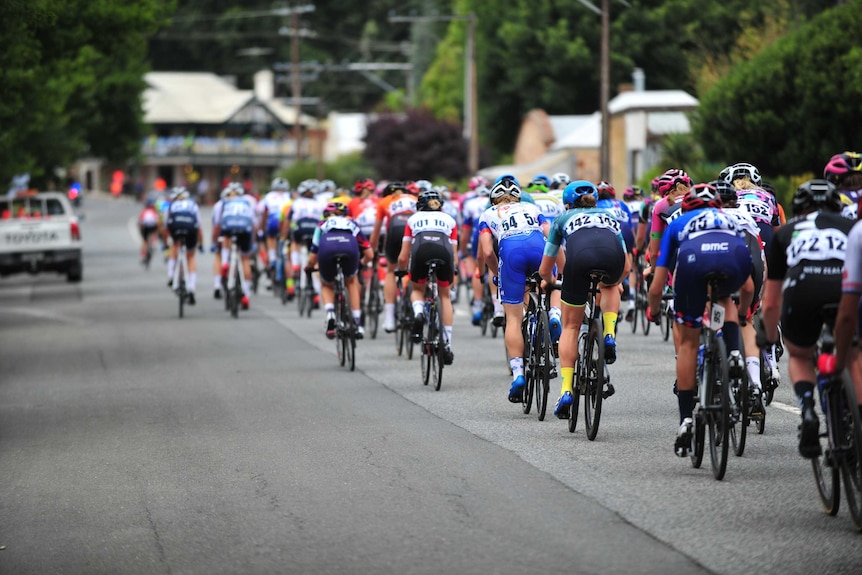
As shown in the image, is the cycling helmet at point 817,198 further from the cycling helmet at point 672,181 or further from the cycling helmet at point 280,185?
the cycling helmet at point 280,185

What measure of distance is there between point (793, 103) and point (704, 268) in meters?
23.4

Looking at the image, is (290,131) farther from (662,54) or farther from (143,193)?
(662,54)

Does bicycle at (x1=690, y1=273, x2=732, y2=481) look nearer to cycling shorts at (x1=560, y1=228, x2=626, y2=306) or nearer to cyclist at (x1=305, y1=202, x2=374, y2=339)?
cycling shorts at (x1=560, y1=228, x2=626, y2=306)

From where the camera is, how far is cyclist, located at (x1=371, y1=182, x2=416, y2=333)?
1884 cm

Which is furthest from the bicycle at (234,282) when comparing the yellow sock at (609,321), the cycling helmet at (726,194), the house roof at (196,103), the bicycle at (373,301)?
the house roof at (196,103)

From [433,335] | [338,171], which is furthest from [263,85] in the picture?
[433,335]

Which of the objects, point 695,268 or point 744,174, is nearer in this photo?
point 695,268

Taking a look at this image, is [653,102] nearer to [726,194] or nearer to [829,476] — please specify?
[726,194]

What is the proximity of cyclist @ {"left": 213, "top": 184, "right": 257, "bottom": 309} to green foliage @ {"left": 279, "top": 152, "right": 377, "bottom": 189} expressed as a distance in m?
45.7

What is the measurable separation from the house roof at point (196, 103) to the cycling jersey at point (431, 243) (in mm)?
102379

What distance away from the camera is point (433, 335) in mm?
15141

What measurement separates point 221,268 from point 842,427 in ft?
59.8

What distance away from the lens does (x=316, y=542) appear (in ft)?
26.8

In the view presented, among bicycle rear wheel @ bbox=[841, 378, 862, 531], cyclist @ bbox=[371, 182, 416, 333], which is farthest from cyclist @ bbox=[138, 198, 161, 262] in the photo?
bicycle rear wheel @ bbox=[841, 378, 862, 531]
